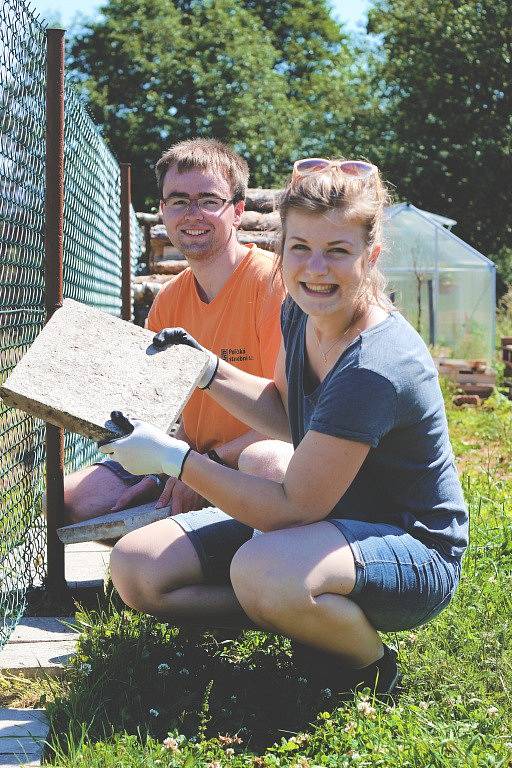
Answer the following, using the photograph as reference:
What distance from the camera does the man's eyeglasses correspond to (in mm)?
3691

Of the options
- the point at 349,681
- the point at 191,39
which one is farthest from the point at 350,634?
the point at 191,39

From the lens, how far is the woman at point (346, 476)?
254 cm

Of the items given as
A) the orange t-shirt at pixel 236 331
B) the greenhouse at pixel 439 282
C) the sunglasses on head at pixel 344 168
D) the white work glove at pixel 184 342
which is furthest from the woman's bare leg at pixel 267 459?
the greenhouse at pixel 439 282

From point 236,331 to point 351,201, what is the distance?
3.60 ft

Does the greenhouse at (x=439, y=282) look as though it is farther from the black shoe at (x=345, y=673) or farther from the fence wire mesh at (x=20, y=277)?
the black shoe at (x=345, y=673)

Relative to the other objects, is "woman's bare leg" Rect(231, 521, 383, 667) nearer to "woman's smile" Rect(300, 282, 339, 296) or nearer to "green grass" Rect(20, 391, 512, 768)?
"green grass" Rect(20, 391, 512, 768)

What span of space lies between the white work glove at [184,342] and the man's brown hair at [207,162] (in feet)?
2.78

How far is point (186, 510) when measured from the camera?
339cm

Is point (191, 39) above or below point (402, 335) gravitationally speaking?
above

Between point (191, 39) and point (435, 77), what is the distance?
22.2 ft

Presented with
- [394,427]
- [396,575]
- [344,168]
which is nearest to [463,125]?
[344,168]

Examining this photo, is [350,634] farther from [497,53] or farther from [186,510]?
[497,53]

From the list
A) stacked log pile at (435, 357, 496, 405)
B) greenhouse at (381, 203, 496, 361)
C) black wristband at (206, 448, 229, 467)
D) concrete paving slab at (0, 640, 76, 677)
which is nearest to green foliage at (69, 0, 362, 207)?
greenhouse at (381, 203, 496, 361)

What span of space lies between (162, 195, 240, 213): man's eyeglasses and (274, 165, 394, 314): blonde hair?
37.4 inches
